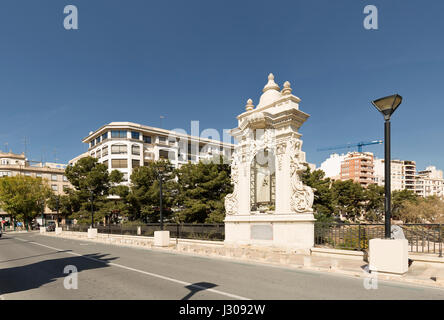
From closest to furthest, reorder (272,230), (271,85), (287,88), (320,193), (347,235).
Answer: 1. (347,235)
2. (272,230)
3. (287,88)
4. (271,85)
5. (320,193)

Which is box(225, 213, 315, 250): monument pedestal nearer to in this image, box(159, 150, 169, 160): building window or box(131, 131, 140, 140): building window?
box(131, 131, 140, 140): building window

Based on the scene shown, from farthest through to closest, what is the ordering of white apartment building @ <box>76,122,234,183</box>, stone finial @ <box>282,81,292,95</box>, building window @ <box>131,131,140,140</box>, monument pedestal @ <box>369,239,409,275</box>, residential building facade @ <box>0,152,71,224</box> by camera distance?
1. residential building facade @ <box>0,152,71,224</box>
2. building window @ <box>131,131,140,140</box>
3. white apartment building @ <box>76,122,234,183</box>
4. stone finial @ <box>282,81,292,95</box>
5. monument pedestal @ <box>369,239,409,275</box>

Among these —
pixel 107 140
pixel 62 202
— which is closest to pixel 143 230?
pixel 62 202

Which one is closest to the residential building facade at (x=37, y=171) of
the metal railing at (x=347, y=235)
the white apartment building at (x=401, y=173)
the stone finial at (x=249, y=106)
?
the stone finial at (x=249, y=106)

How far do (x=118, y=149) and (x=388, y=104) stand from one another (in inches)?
2212

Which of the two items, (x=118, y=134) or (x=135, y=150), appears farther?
(x=135, y=150)

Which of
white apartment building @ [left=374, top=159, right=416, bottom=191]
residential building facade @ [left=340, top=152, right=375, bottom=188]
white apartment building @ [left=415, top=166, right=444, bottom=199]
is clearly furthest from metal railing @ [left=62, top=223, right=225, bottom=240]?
white apartment building @ [left=415, top=166, right=444, bottom=199]

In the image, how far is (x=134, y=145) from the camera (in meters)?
59.2

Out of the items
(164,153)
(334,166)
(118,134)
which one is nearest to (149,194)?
(118,134)

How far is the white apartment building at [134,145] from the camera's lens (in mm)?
57219

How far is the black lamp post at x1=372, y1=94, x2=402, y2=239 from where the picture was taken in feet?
25.3

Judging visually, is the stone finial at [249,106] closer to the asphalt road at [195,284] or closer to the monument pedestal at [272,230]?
the monument pedestal at [272,230]

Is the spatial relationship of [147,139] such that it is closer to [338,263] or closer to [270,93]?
[270,93]
